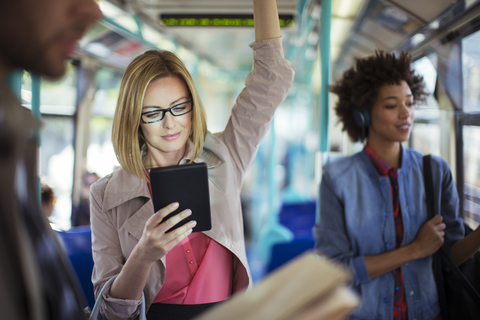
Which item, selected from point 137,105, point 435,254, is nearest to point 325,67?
point 435,254

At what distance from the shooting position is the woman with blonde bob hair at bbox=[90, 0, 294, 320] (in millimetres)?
1129

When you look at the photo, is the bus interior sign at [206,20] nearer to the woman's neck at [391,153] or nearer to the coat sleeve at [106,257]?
the woman's neck at [391,153]

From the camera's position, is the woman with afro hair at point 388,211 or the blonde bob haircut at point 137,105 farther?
the woman with afro hair at point 388,211

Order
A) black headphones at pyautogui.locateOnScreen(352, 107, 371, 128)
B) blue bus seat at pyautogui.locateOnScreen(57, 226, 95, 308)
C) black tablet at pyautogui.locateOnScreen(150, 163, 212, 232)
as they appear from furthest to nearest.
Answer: blue bus seat at pyautogui.locateOnScreen(57, 226, 95, 308) < black headphones at pyautogui.locateOnScreen(352, 107, 371, 128) < black tablet at pyautogui.locateOnScreen(150, 163, 212, 232)

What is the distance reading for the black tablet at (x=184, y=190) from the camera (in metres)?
0.99

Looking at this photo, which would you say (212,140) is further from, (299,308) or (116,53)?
(116,53)

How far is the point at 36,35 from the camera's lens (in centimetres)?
47

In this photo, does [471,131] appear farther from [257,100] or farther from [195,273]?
[195,273]

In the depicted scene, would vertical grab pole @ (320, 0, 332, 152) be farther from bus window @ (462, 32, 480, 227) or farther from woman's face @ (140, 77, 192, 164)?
woman's face @ (140, 77, 192, 164)

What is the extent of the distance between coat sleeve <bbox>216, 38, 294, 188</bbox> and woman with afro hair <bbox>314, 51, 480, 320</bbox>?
517mm

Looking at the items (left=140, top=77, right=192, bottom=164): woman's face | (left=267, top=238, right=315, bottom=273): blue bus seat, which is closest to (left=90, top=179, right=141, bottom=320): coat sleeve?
(left=140, top=77, right=192, bottom=164): woman's face

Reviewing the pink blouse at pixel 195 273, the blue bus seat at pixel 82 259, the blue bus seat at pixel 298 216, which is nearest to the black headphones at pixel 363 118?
the pink blouse at pixel 195 273

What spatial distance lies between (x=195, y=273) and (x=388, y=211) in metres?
0.91

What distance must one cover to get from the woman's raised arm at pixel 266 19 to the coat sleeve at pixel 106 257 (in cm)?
79
